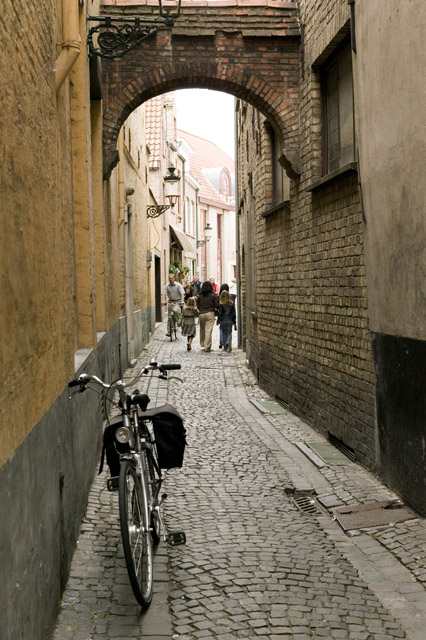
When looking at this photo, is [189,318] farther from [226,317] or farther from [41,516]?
[41,516]

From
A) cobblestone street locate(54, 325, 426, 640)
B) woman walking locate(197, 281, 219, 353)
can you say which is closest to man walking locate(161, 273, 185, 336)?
woman walking locate(197, 281, 219, 353)

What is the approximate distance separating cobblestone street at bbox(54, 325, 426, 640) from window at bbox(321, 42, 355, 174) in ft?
10.4

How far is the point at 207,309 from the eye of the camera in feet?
66.8

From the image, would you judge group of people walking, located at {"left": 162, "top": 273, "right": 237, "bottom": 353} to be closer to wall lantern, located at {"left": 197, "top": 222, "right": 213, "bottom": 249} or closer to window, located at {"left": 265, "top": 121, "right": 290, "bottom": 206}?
window, located at {"left": 265, "top": 121, "right": 290, "bottom": 206}

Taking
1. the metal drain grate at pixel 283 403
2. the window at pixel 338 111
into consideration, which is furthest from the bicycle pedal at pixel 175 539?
the metal drain grate at pixel 283 403

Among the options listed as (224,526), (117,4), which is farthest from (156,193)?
(224,526)

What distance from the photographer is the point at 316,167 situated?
9.73 metres

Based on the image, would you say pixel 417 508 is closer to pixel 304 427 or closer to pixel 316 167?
pixel 304 427

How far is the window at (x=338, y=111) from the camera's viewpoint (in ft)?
27.8

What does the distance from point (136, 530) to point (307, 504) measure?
2.47 metres

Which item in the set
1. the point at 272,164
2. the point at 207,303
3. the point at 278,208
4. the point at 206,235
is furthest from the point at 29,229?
the point at 206,235

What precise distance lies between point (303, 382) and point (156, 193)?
78.4 ft

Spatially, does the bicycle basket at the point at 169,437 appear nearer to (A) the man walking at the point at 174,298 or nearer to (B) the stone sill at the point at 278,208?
(B) the stone sill at the point at 278,208

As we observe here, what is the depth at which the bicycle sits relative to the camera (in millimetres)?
4344
